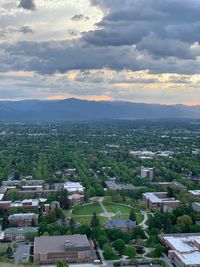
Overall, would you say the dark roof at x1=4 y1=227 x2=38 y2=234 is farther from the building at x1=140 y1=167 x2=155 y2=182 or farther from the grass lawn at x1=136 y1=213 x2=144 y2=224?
the building at x1=140 y1=167 x2=155 y2=182

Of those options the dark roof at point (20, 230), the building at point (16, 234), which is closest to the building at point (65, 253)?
the building at point (16, 234)

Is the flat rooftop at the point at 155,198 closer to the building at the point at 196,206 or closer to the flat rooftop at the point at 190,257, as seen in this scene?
the building at the point at 196,206

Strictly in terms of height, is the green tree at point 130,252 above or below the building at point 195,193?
below

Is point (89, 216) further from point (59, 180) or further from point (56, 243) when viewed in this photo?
point (59, 180)

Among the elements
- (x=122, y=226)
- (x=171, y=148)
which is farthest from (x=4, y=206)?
(x=171, y=148)

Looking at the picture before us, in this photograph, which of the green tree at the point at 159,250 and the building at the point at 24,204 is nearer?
the green tree at the point at 159,250

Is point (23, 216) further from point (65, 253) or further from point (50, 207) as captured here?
point (65, 253)
